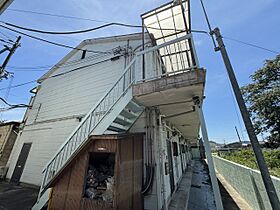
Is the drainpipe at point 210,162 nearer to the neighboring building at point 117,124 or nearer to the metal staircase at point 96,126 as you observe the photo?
the neighboring building at point 117,124

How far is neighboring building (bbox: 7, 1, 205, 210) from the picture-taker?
3.24 meters

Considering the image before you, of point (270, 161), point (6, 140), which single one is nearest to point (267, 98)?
point (270, 161)

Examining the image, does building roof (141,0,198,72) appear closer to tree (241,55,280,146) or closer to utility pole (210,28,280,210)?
utility pole (210,28,280,210)

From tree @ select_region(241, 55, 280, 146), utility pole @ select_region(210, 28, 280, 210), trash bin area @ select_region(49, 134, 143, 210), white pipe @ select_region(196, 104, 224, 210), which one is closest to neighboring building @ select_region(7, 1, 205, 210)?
trash bin area @ select_region(49, 134, 143, 210)

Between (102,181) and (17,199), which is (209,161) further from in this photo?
(17,199)

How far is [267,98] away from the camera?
1236cm

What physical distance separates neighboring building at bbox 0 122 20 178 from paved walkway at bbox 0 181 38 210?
323 centimetres

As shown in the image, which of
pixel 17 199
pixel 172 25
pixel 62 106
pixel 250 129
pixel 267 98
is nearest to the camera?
pixel 250 129

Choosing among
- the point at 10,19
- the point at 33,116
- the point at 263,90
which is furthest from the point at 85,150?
the point at 263,90

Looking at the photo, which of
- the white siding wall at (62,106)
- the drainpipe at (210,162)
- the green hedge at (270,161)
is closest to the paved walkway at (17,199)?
the white siding wall at (62,106)

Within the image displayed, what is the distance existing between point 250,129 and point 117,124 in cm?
319

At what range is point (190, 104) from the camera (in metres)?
3.99

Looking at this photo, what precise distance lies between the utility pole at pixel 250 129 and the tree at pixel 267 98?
1365cm

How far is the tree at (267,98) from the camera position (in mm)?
12135
